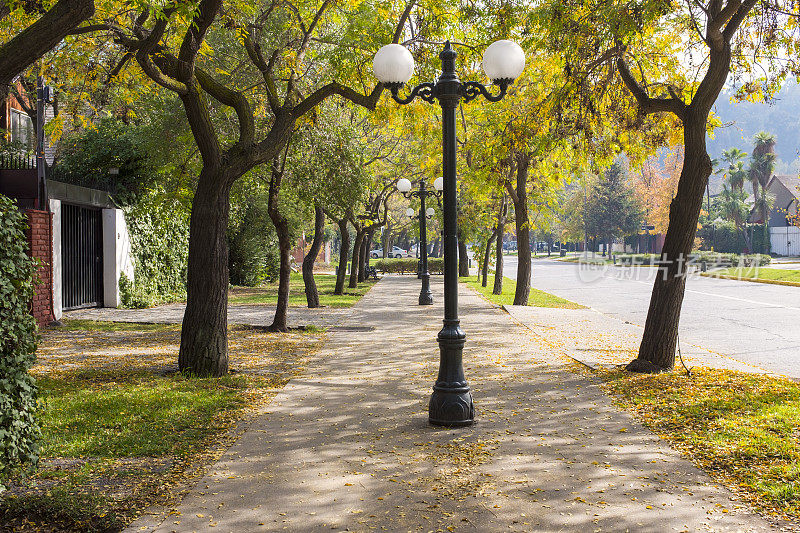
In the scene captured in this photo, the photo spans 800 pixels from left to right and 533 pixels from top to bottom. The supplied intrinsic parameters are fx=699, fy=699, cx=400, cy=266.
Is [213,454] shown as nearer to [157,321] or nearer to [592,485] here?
[592,485]

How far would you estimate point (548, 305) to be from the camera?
21781mm

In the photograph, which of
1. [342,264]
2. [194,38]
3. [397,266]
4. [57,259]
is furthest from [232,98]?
[397,266]

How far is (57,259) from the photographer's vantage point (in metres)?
16.0

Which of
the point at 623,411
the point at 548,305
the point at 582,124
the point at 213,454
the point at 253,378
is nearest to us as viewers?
the point at 213,454

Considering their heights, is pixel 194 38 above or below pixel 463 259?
above

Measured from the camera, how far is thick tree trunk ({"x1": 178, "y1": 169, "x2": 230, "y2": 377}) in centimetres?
936

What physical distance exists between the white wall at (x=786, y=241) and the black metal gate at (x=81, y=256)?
73.1 m

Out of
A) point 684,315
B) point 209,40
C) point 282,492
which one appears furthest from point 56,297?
point 684,315

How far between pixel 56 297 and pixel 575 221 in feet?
233

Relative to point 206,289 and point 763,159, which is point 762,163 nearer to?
point 763,159

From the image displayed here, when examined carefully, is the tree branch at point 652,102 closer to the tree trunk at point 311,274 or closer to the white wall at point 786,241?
the tree trunk at point 311,274

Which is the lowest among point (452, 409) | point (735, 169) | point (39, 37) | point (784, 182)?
point (452, 409)

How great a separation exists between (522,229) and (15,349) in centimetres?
1756

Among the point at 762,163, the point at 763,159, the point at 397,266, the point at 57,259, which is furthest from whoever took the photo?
the point at 762,163
